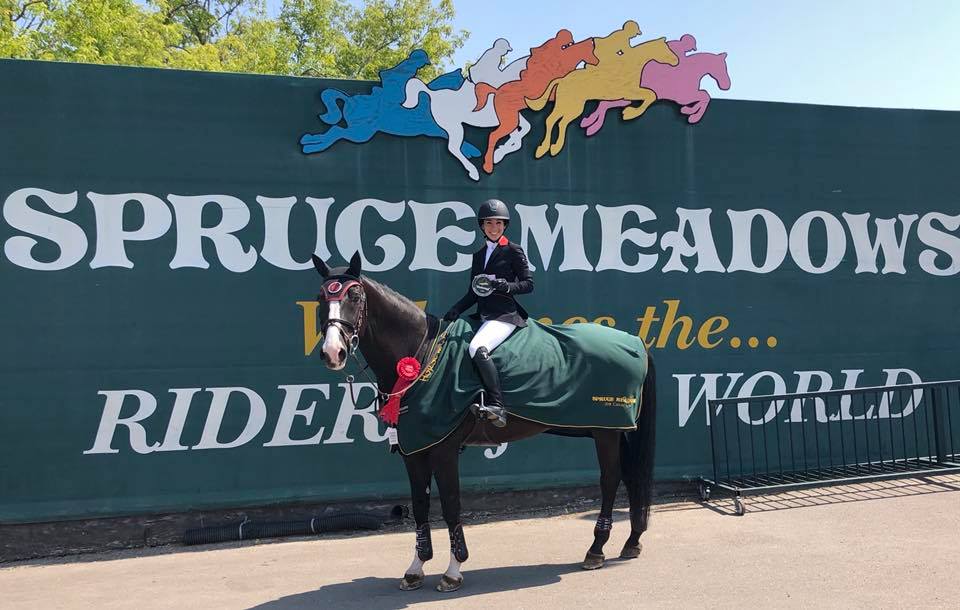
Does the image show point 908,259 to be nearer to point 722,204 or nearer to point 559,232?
point 722,204

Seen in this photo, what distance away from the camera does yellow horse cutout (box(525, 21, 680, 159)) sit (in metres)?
7.74

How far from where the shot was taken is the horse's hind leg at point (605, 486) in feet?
18.2

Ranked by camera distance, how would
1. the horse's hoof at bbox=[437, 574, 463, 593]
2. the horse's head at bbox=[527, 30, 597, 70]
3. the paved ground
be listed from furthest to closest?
1. the horse's head at bbox=[527, 30, 597, 70]
2. the horse's hoof at bbox=[437, 574, 463, 593]
3. the paved ground

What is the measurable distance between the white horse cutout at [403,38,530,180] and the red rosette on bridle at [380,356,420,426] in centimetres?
294

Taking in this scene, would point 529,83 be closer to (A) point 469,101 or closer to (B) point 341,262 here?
(A) point 469,101

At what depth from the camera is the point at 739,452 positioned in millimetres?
7918

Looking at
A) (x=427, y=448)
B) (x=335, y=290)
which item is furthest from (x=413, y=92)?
(x=427, y=448)

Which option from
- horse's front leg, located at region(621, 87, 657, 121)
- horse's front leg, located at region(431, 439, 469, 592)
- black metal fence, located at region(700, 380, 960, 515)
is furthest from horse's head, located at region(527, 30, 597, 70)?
horse's front leg, located at region(431, 439, 469, 592)

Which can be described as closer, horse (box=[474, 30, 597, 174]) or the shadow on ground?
the shadow on ground

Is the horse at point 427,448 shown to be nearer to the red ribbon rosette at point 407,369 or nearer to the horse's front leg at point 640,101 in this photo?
the red ribbon rosette at point 407,369

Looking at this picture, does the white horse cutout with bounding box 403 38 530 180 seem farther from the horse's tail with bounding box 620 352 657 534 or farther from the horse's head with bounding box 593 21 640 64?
the horse's tail with bounding box 620 352 657 534

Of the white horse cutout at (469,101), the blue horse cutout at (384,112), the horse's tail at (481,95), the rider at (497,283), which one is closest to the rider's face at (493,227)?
the rider at (497,283)

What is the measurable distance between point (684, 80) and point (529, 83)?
64.9 inches

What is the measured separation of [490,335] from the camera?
18.1 feet
